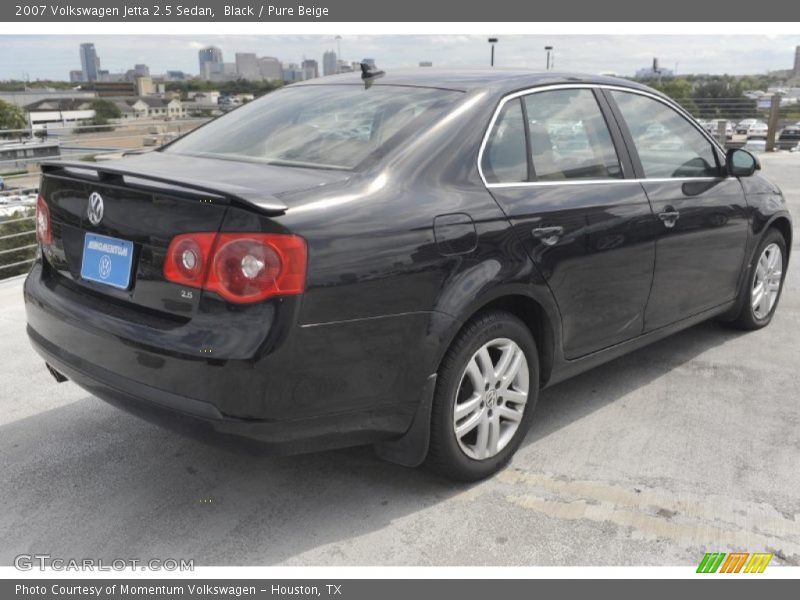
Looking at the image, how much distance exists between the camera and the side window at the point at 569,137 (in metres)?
3.43

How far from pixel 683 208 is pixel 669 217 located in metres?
0.18

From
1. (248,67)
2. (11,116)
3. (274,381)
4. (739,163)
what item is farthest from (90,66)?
(274,381)

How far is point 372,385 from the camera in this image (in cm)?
269

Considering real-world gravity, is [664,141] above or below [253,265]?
above

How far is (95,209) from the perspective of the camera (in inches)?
112

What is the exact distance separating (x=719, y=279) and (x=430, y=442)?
8.16 ft

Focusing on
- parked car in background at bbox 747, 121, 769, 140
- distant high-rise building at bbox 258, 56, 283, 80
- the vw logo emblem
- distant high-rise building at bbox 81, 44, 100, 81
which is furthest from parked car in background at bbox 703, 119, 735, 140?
distant high-rise building at bbox 81, 44, 100, 81

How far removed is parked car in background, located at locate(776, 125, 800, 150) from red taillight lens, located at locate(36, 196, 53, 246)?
803 inches

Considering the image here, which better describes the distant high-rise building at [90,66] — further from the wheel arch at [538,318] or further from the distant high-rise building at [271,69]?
the wheel arch at [538,318]

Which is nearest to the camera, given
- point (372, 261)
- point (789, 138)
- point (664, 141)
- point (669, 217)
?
point (372, 261)

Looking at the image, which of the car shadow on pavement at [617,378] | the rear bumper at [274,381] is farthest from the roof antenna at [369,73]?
the car shadow on pavement at [617,378]

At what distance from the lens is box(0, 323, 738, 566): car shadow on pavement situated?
109 inches

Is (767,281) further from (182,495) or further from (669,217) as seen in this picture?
(182,495)

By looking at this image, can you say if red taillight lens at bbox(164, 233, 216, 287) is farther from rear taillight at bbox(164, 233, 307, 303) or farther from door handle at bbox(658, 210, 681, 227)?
door handle at bbox(658, 210, 681, 227)
